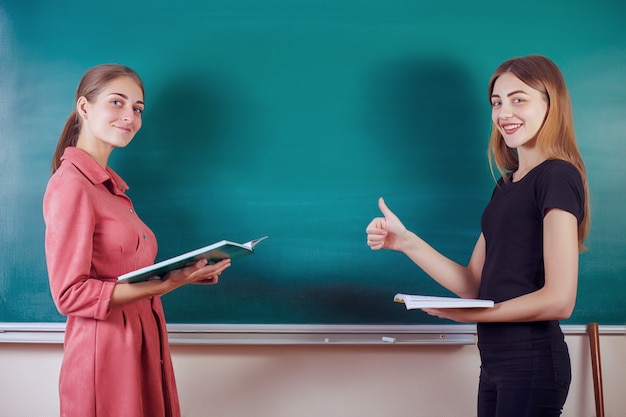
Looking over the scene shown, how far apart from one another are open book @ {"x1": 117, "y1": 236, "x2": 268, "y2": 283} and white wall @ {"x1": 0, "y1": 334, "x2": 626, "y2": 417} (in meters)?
0.68

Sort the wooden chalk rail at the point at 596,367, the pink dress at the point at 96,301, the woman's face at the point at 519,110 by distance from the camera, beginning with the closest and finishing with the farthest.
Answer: the pink dress at the point at 96,301
the woman's face at the point at 519,110
the wooden chalk rail at the point at 596,367

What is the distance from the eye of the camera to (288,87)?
2.27 meters

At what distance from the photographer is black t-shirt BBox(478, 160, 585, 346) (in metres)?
1.57

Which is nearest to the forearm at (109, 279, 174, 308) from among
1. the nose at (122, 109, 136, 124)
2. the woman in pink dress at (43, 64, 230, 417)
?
the woman in pink dress at (43, 64, 230, 417)

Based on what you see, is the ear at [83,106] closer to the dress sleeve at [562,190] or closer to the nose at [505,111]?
the nose at [505,111]

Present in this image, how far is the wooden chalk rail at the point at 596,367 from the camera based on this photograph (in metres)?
2.12

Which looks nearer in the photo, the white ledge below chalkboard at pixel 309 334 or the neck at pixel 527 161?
the neck at pixel 527 161

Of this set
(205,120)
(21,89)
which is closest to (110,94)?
(205,120)

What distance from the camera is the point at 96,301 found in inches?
63.2

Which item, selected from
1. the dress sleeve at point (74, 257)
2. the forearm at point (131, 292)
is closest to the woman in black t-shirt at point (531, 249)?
the forearm at point (131, 292)

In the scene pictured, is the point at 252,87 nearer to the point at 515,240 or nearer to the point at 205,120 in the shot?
the point at 205,120

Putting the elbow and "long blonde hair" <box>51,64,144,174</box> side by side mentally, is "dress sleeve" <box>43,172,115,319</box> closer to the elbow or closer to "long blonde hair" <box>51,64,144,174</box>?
"long blonde hair" <box>51,64,144,174</box>

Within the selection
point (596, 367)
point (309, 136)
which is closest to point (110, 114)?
point (309, 136)

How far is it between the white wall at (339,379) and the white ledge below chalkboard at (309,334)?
0.04 meters
